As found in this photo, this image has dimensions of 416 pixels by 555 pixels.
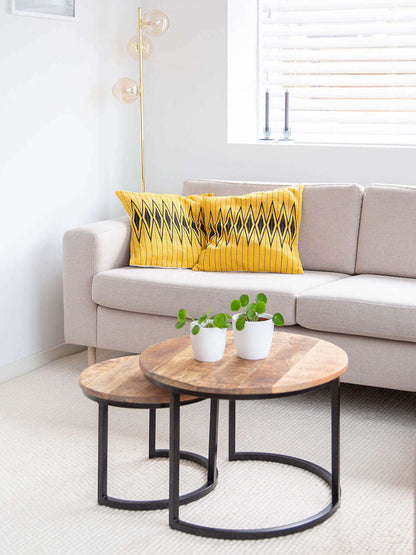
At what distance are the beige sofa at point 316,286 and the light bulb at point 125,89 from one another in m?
0.67

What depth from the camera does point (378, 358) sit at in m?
2.63

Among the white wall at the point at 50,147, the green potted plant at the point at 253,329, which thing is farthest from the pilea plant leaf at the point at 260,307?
the white wall at the point at 50,147

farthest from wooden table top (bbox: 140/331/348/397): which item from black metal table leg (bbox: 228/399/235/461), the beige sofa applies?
the beige sofa

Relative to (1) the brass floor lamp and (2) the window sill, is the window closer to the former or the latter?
(2) the window sill

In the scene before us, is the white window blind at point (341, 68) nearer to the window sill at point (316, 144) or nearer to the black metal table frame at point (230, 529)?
the window sill at point (316, 144)

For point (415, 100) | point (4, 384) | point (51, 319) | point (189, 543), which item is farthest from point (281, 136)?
point (189, 543)

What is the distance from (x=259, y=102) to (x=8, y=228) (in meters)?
1.54

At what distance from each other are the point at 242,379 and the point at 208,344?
171mm

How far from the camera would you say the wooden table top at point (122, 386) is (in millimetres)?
1979

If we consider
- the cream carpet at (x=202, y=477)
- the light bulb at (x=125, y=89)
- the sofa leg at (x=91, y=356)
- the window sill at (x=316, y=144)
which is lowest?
the cream carpet at (x=202, y=477)

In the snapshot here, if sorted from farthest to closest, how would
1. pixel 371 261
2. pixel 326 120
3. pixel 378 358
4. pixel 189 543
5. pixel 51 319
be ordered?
pixel 326 120 → pixel 51 319 → pixel 371 261 → pixel 378 358 → pixel 189 543

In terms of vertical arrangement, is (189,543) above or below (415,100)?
below

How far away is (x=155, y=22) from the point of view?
361 centimetres

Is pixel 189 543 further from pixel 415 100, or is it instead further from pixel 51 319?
pixel 415 100
